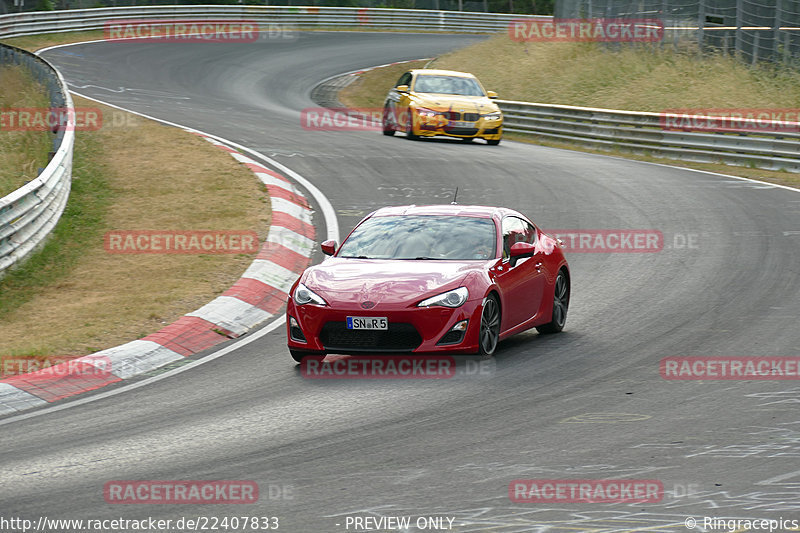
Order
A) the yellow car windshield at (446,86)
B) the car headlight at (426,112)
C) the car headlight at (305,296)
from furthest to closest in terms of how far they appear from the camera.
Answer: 1. the yellow car windshield at (446,86)
2. the car headlight at (426,112)
3. the car headlight at (305,296)

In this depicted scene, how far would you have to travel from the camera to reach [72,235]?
15.9 metres

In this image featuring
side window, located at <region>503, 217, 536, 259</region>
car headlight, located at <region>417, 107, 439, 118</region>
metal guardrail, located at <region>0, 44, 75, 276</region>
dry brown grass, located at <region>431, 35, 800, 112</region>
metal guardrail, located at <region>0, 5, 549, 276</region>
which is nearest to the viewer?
side window, located at <region>503, 217, 536, 259</region>

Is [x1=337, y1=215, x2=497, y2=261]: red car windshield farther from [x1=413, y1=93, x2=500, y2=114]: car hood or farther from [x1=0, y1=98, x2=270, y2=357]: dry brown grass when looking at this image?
[x1=413, y1=93, x2=500, y2=114]: car hood

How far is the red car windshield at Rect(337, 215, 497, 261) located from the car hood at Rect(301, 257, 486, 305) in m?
0.22

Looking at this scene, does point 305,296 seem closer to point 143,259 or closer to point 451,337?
point 451,337

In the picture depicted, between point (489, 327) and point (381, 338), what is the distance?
1.05 m

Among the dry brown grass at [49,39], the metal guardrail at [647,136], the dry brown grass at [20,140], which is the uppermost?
the dry brown grass at [20,140]

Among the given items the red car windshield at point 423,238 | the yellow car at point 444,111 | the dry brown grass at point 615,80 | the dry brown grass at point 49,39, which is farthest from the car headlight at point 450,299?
the dry brown grass at point 49,39

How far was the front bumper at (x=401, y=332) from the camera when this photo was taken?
951cm

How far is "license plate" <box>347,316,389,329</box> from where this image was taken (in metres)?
9.50

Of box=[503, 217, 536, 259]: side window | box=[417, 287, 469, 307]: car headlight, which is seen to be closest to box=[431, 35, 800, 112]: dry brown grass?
box=[503, 217, 536, 259]: side window

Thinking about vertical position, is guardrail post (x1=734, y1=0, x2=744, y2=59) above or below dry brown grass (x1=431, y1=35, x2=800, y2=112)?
above

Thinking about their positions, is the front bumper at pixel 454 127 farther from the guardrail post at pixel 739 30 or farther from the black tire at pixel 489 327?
the black tire at pixel 489 327

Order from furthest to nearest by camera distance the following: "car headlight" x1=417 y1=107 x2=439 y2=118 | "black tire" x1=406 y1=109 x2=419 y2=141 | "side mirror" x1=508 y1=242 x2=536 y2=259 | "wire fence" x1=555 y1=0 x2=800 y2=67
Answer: "wire fence" x1=555 y1=0 x2=800 y2=67 → "black tire" x1=406 y1=109 x2=419 y2=141 → "car headlight" x1=417 y1=107 x2=439 y2=118 → "side mirror" x1=508 y1=242 x2=536 y2=259
